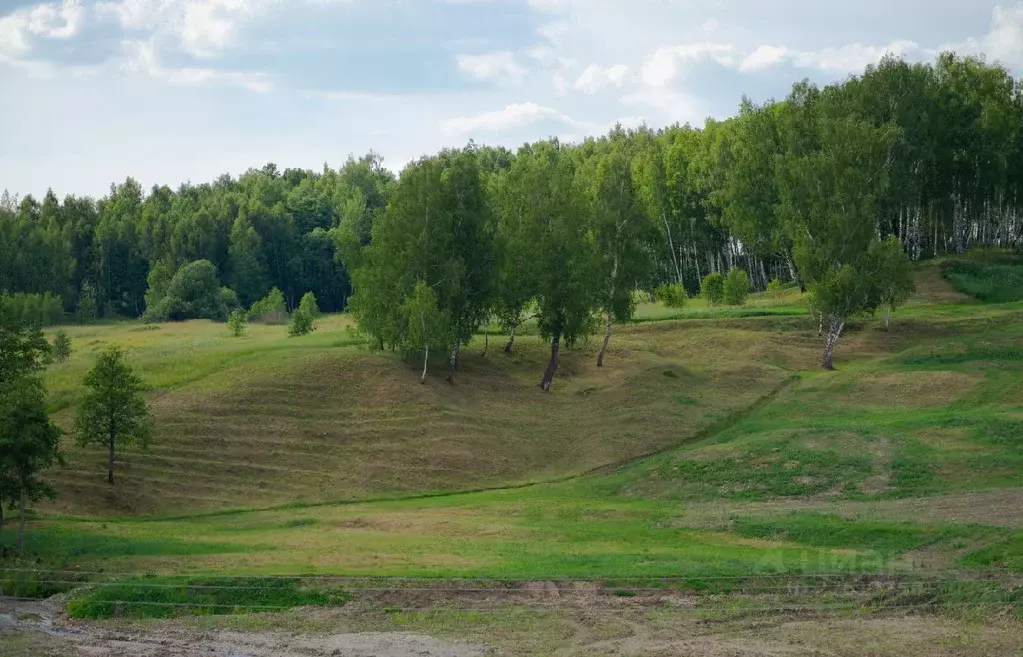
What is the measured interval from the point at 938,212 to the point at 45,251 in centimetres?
10395

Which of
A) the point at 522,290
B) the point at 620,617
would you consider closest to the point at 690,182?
the point at 522,290

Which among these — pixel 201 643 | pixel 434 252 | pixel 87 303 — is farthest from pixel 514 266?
pixel 87 303

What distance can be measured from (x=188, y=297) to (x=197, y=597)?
10497 cm

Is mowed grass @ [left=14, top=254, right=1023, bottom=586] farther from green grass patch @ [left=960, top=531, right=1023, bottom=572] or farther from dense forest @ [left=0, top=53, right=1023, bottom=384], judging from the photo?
dense forest @ [left=0, top=53, right=1023, bottom=384]

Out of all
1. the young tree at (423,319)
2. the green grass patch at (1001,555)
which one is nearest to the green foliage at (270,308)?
the young tree at (423,319)

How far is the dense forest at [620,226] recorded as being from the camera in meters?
72.4

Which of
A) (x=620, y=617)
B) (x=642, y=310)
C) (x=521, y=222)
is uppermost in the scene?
(x=521, y=222)

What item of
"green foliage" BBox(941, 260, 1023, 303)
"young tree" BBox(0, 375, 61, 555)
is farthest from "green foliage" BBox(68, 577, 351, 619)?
"green foliage" BBox(941, 260, 1023, 303)

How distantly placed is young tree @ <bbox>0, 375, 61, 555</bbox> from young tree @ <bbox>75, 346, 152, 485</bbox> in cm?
1128

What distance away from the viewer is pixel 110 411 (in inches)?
2008

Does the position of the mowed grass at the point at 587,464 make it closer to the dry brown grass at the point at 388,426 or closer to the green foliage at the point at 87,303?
the dry brown grass at the point at 388,426

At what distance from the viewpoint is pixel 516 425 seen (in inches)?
2574

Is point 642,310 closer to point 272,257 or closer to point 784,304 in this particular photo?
point 784,304

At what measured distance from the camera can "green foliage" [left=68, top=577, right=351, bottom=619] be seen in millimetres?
30578
